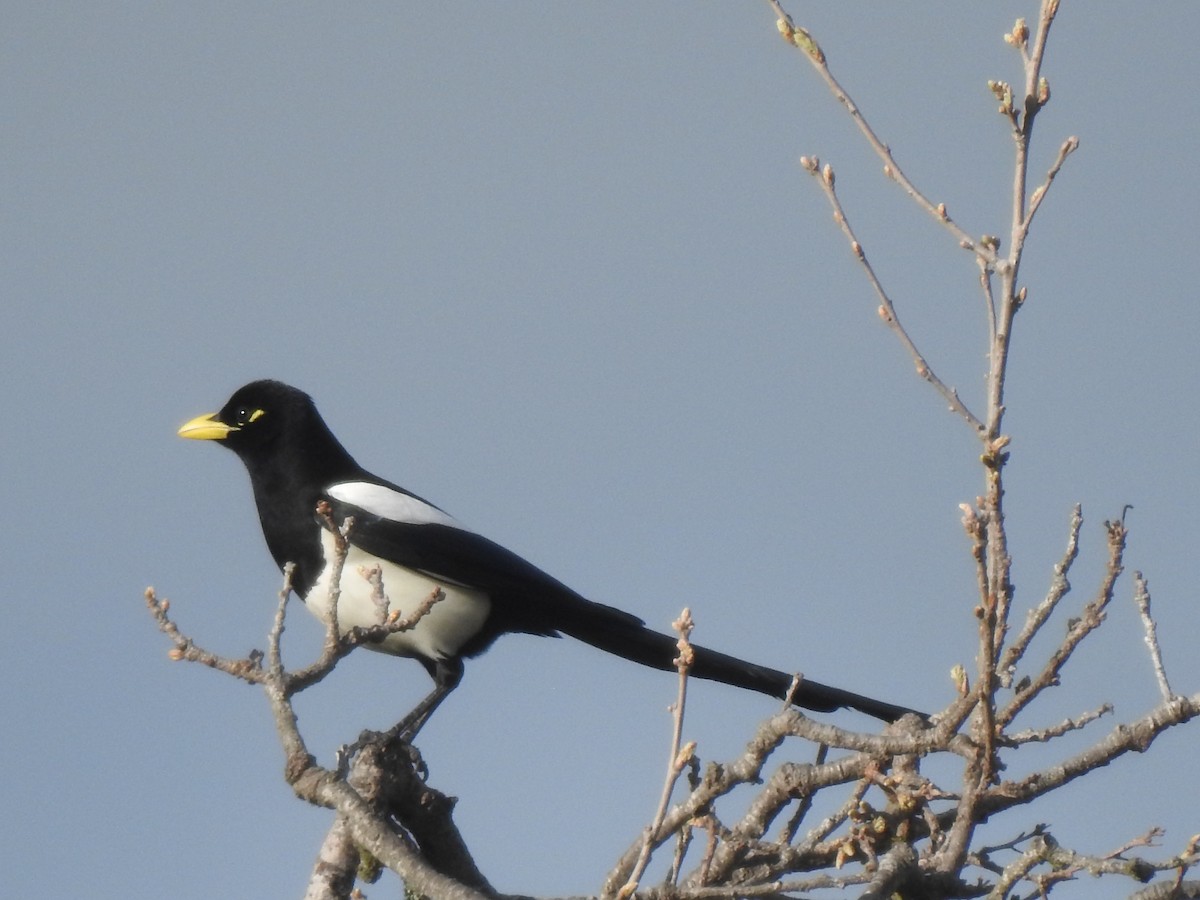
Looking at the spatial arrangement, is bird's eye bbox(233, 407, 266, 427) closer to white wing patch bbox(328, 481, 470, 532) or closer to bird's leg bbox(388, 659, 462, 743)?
white wing patch bbox(328, 481, 470, 532)

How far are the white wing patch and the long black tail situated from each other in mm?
638

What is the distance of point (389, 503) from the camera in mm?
5586

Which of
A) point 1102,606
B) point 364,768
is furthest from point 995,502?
point 364,768

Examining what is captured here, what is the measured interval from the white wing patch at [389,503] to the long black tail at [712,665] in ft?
2.09

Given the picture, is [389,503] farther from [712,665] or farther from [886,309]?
[886,309]

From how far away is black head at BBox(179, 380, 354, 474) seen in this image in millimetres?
5824

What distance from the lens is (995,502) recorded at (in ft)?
7.45

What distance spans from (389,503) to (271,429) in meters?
0.68

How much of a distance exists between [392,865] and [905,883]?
3.12 feet

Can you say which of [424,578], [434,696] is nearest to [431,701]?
[434,696]

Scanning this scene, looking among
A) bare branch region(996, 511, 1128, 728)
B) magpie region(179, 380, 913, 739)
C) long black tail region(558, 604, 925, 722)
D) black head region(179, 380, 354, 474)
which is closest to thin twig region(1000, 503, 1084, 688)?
bare branch region(996, 511, 1128, 728)

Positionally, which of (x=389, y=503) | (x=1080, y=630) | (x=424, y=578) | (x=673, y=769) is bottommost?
(x=673, y=769)

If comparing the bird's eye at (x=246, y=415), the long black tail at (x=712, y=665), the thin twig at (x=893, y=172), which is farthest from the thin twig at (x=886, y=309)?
the bird's eye at (x=246, y=415)

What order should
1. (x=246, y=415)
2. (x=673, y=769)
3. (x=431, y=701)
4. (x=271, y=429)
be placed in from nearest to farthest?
(x=673, y=769), (x=431, y=701), (x=271, y=429), (x=246, y=415)
